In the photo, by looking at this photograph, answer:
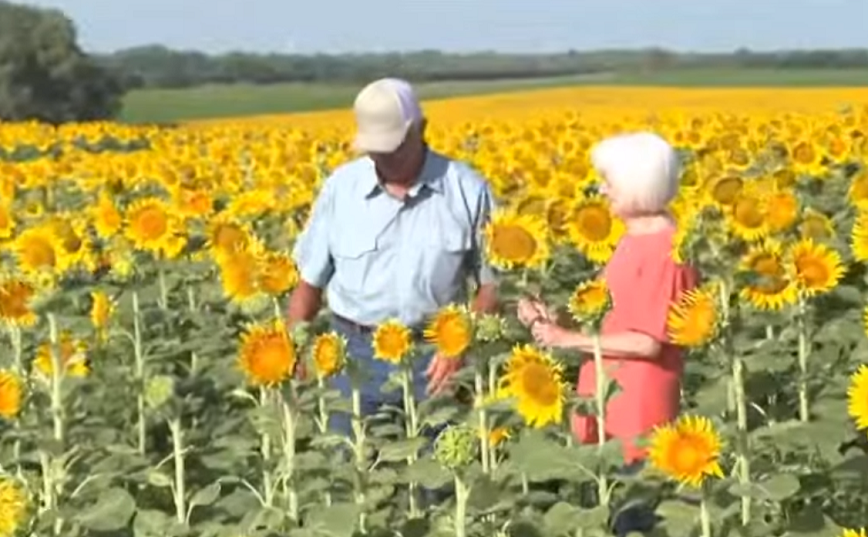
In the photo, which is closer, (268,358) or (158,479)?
(268,358)

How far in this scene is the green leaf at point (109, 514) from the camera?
361 cm

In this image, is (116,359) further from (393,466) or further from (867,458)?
(867,458)

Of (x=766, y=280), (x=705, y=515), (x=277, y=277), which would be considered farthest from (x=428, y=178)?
(x=705, y=515)

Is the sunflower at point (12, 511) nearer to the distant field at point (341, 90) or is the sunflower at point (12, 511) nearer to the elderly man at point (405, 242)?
the elderly man at point (405, 242)

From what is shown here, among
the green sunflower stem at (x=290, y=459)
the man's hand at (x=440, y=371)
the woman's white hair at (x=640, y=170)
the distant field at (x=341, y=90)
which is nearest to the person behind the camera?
the green sunflower stem at (x=290, y=459)

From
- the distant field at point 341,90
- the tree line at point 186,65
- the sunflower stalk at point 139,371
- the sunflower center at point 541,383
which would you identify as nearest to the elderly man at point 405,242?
the sunflower stalk at point 139,371

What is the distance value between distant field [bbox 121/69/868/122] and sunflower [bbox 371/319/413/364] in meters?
30.1

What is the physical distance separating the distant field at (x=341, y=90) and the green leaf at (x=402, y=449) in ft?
99.7

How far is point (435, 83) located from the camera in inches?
1651

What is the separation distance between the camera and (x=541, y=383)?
3576 mm

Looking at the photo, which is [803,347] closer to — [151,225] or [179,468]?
[179,468]

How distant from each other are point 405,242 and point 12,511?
1594 mm

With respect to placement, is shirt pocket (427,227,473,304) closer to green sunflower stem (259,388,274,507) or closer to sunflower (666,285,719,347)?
green sunflower stem (259,388,274,507)

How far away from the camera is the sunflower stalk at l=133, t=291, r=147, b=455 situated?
4512mm
